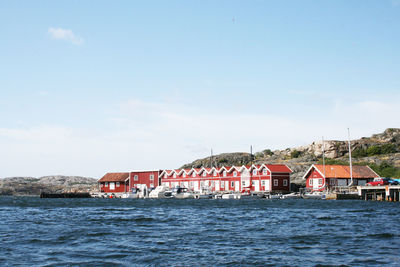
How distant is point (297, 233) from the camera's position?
1023 inches

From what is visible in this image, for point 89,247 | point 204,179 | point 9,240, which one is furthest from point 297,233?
point 204,179

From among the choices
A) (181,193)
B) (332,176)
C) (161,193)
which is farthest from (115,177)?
(332,176)

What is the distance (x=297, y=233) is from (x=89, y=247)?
458 inches

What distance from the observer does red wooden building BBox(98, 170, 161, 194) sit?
369 feet

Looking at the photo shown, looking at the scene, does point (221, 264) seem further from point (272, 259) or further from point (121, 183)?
point (121, 183)

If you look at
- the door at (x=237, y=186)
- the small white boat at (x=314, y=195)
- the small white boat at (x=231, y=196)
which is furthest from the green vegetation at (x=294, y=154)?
the small white boat at (x=314, y=195)

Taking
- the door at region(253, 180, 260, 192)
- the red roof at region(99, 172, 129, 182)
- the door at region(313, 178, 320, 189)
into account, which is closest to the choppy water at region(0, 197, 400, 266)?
the door at region(313, 178, 320, 189)

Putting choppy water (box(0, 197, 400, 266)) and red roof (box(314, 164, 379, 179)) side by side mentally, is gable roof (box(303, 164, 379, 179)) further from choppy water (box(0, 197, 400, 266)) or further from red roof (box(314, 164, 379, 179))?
choppy water (box(0, 197, 400, 266))

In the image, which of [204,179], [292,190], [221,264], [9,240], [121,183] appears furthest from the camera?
[121,183]

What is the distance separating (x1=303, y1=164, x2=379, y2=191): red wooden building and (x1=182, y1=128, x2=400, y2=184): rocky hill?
868 centimetres

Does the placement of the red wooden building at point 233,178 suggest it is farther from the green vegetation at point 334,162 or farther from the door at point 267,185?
the green vegetation at point 334,162

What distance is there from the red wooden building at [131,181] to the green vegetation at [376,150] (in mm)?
53727

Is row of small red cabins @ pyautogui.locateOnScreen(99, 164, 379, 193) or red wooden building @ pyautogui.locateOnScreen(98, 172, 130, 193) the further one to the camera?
red wooden building @ pyautogui.locateOnScreen(98, 172, 130, 193)

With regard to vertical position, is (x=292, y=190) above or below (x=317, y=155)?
below
